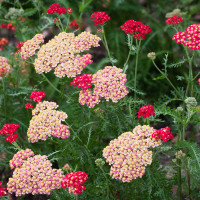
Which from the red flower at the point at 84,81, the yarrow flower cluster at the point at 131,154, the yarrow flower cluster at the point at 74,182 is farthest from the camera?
the red flower at the point at 84,81

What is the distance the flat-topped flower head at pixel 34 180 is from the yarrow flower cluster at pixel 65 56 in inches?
35.2

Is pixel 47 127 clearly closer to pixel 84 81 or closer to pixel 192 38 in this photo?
pixel 84 81

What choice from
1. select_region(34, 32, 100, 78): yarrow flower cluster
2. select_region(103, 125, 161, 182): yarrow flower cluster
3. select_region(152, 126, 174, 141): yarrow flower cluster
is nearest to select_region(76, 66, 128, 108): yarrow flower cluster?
select_region(34, 32, 100, 78): yarrow flower cluster

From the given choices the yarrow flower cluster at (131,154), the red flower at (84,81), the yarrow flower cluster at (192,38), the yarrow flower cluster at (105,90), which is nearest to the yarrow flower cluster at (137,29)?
the yarrow flower cluster at (192,38)

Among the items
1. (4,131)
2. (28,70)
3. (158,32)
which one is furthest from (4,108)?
(158,32)

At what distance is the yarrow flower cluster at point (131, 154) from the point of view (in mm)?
2695

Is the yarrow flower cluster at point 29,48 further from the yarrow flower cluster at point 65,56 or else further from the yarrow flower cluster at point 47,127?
the yarrow flower cluster at point 47,127

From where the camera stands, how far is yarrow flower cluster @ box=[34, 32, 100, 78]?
10.8ft

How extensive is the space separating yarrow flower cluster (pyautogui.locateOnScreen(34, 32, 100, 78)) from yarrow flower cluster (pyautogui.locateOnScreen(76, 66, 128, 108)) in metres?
0.24

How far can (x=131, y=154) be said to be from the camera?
9.00 ft

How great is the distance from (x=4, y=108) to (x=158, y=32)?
111 inches

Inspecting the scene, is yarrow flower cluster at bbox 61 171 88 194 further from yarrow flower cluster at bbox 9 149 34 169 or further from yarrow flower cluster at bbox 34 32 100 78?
yarrow flower cluster at bbox 34 32 100 78

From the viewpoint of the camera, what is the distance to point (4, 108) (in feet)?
13.2

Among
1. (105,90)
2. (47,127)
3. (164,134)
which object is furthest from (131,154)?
(47,127)
